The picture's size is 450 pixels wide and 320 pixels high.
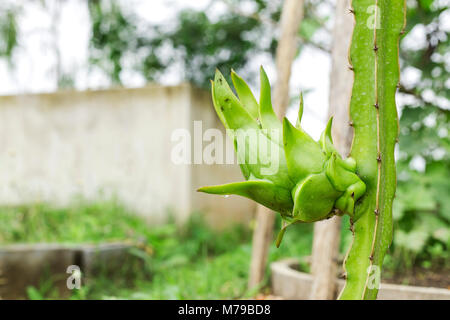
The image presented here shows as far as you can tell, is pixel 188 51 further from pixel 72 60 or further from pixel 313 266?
pixel 313 266

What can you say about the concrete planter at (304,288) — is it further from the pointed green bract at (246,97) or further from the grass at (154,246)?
the pointed green bract at (246,97)

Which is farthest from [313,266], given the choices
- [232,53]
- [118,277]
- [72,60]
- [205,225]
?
[72,60]

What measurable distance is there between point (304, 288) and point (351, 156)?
1372 mm

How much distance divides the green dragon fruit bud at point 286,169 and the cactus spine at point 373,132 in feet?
0.11

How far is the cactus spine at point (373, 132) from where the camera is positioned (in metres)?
0.70

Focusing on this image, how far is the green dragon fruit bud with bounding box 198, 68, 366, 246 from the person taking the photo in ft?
2.10

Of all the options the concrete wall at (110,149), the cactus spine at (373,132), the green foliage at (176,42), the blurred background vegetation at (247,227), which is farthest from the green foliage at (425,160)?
the green foliage at (176,42)

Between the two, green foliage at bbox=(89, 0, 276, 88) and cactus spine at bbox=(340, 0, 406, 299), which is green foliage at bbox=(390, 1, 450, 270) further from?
green foliage at bbox=(89, 0, 276, 88)

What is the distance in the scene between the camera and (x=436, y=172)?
246cm

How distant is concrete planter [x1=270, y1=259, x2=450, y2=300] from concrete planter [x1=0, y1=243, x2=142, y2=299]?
1.30 meters

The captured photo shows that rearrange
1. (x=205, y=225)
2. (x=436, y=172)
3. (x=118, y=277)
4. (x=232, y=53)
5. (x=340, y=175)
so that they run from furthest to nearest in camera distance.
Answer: (x=232, y=53)
(x=205, y=225)
(x=118, y=277)
(x=436, y=172)
(x=340, y=175)

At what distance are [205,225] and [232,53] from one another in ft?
11.8

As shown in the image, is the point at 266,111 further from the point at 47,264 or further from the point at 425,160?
the point at 47,264

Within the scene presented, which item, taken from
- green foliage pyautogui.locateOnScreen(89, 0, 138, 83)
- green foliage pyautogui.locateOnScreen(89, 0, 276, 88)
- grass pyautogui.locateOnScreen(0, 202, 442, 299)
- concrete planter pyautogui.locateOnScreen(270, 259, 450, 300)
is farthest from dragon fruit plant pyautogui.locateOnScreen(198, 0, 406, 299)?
green foliage pyautogui.locateOnScreen(89, 0, 138, 83)
